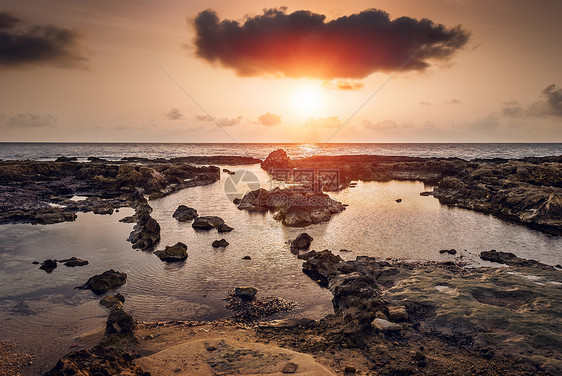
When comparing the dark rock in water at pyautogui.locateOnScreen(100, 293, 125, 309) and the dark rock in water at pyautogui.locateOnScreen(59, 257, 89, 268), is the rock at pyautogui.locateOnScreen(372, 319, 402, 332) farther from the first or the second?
the dark rock in water at pyautogui.locateOnScreen(59, 257, 89, 268)

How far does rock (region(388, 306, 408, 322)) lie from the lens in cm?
1372

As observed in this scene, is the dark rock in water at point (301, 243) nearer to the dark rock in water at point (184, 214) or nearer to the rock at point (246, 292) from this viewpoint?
the rock at point (246, 292)

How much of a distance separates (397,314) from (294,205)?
22130mm

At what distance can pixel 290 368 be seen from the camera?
10297 millimetres

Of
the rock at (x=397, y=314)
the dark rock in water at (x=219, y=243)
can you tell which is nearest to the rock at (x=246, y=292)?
the rock at (x=397, y=314)

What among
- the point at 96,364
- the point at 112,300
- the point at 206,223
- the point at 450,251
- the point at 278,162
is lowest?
the point at 112,300

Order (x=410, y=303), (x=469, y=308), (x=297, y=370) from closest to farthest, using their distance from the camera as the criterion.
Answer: (x=297, y=370) → (x=469, y=308) → (x=410, y=303)

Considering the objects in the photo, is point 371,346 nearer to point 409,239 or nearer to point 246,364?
point 246,364

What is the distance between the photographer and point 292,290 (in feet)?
57.4

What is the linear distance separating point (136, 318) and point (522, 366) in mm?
15922

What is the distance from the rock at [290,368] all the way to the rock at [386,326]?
14.2 feet

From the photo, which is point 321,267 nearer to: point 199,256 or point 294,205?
point 199,256

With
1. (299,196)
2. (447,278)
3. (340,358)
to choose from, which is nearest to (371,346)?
(340,358)

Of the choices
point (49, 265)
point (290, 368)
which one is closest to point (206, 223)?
→ point (49, 265)
